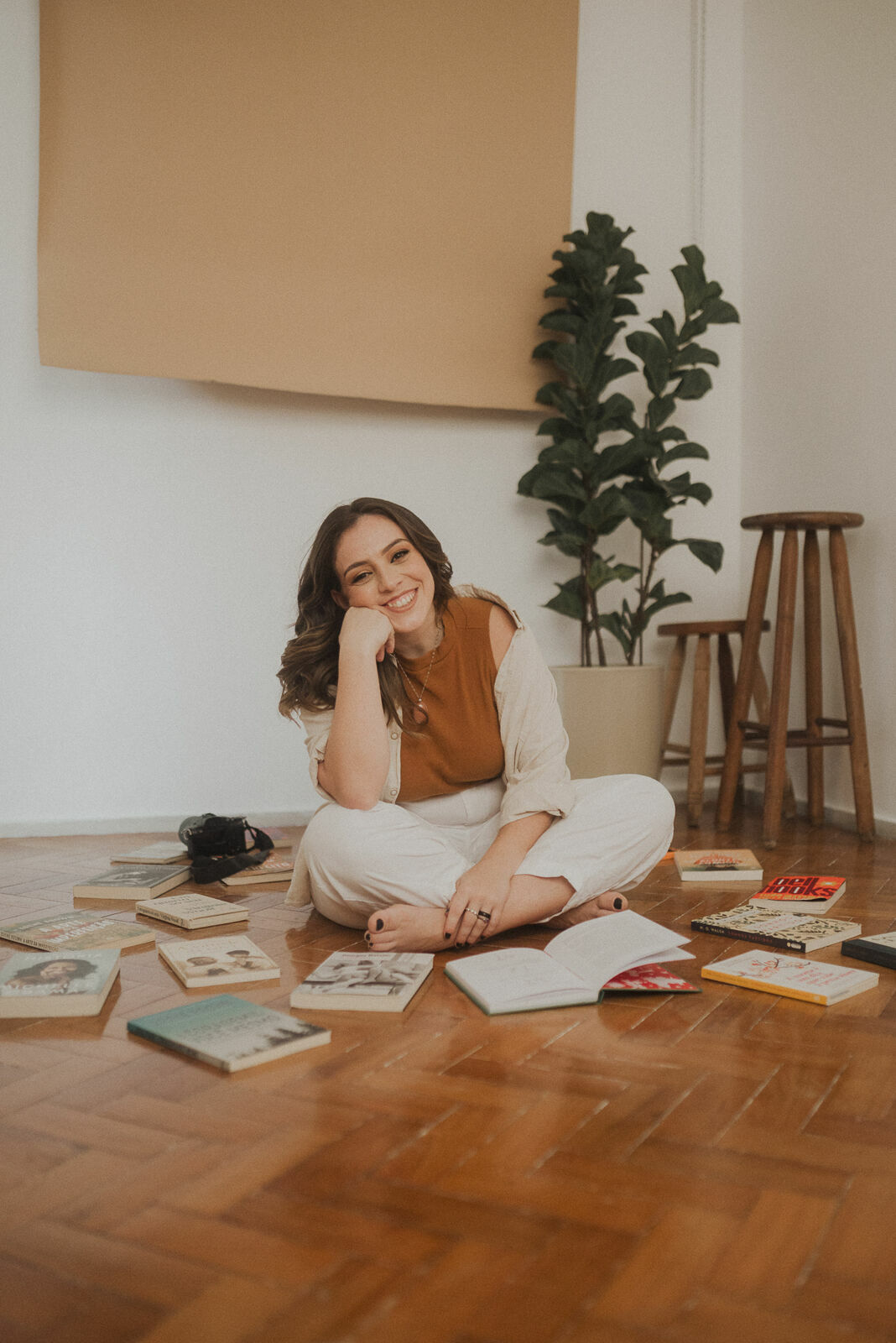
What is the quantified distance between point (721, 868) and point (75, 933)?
5.27 ft

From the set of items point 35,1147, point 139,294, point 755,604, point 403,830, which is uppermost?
point 139,294

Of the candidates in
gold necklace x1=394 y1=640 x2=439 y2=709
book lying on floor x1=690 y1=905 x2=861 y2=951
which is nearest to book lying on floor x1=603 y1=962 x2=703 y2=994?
book lying on floor x1=690 y1=905 x2=861 y2=951

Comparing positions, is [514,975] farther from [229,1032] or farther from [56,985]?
[56,985]

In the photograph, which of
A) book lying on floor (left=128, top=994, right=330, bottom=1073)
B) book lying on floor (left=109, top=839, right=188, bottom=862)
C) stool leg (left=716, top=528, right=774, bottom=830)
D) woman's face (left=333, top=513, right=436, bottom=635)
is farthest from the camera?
stool leg (left=716, top=528, right=774, bottom=830)

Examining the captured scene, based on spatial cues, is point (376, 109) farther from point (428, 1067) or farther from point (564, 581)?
point (428, 1067)

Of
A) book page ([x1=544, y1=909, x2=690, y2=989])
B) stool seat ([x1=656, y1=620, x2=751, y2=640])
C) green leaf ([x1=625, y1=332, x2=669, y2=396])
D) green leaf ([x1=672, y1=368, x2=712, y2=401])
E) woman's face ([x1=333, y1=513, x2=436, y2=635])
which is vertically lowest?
book page ([x1=544, y1=909, x2=690, y2=989])

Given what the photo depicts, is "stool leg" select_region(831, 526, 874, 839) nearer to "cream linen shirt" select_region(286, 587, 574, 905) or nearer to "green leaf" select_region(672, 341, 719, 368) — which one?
"green leaf" select_region(672, 341, 719, 368)

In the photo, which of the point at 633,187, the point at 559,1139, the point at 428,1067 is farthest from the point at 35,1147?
the point at 633,187

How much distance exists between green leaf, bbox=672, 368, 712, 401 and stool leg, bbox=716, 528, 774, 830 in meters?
0.56

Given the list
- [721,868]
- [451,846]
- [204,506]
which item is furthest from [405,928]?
[204,506]

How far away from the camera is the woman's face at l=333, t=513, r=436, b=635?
214 cm

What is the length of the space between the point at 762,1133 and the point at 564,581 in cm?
296

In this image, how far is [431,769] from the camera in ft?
7.39

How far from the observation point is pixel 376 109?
3.68 meters
